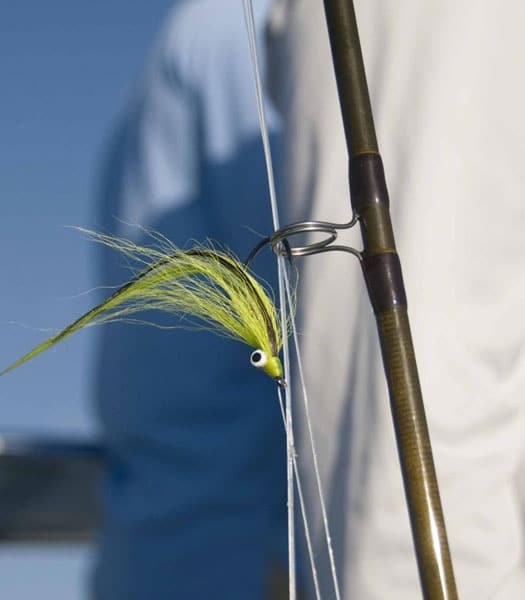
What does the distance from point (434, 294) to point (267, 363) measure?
0.33 feet

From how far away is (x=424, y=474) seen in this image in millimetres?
437

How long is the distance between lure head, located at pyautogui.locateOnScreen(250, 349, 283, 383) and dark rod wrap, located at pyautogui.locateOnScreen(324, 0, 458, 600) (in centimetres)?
5

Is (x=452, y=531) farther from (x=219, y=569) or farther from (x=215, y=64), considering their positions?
(x=215, y=64)

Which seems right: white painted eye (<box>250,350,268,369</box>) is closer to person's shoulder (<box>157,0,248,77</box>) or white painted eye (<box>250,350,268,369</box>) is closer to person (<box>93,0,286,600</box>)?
person (<box>93,0,286,600</box>)

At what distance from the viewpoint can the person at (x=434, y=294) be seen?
1.76 feet

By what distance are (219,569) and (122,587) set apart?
0.24 ft

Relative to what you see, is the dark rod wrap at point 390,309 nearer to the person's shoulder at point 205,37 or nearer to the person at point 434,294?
the person at point 434,294

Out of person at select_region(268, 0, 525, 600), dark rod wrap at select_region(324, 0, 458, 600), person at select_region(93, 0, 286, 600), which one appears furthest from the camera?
person at select_region(93, 0, 286, 600)

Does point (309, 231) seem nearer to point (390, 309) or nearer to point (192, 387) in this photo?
point (390, 309)

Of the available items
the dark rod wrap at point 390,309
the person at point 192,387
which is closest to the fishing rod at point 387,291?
the dark rod wrap at point 390,309

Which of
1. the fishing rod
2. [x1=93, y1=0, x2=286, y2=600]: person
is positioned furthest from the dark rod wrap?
[x1=93, y1=0, x2=286, y2=600]: person

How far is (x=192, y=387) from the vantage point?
778 millimetres

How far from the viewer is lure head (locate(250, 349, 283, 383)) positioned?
0.48 meters

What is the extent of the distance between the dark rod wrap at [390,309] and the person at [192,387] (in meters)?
0.22
